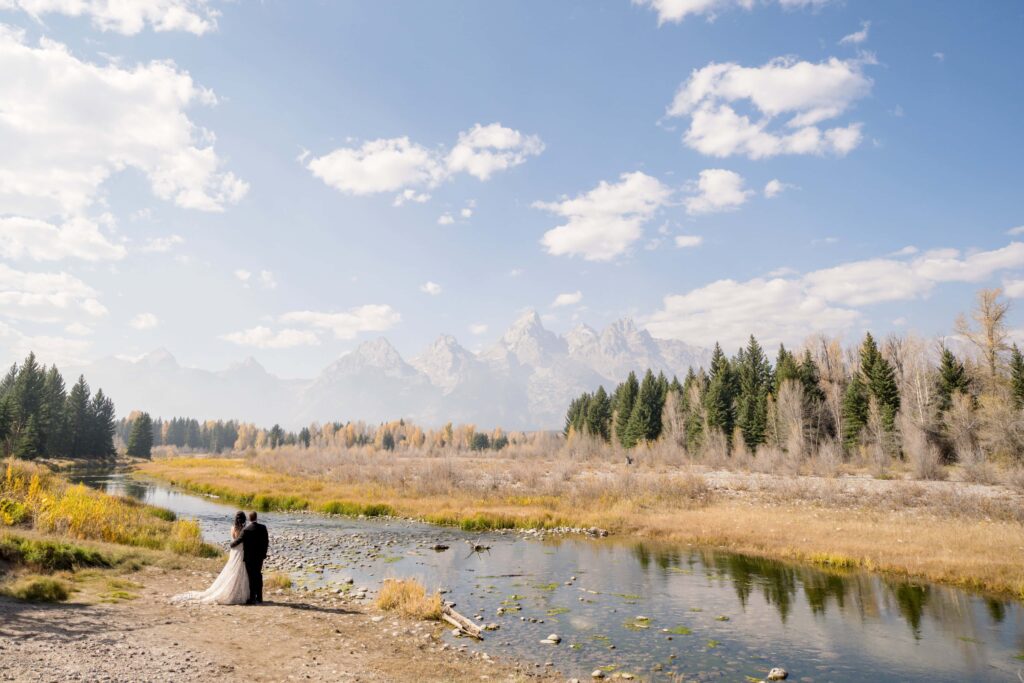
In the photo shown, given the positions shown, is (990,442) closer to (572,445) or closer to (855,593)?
(855,593)

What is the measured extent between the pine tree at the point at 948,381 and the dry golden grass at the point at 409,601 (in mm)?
67504

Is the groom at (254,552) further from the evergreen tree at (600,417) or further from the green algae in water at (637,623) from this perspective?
the evergreen tree at (600,417)

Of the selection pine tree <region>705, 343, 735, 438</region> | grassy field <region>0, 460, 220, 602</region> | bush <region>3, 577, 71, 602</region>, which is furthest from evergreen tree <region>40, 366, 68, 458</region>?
pine tree <region>705, 343, 735, 438</region>

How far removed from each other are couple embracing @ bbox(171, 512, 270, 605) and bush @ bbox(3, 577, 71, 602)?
262cm

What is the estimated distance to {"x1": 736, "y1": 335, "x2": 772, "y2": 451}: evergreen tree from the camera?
7625cm

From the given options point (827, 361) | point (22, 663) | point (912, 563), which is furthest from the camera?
point (827, 361)

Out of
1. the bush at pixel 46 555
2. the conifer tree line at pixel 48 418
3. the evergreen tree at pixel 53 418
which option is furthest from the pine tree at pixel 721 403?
the evergreen tree at pixel 53 418

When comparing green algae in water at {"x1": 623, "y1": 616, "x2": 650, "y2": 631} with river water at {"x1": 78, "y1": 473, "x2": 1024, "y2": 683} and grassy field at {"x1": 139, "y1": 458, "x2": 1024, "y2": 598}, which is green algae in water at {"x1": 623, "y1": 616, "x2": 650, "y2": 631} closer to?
river water at {"x1": 78, "y1": 473, "x2": 1024, "y2": 683}

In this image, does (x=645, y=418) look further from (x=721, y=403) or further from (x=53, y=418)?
(x=53, y=418)

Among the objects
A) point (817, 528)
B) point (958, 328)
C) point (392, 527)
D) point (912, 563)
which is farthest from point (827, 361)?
point (392, 527)

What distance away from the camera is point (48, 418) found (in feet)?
283

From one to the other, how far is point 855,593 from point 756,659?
30.9 ft

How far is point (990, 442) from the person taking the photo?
152 feet

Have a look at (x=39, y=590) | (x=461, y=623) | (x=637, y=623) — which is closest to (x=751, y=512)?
(x=637, y=623)
